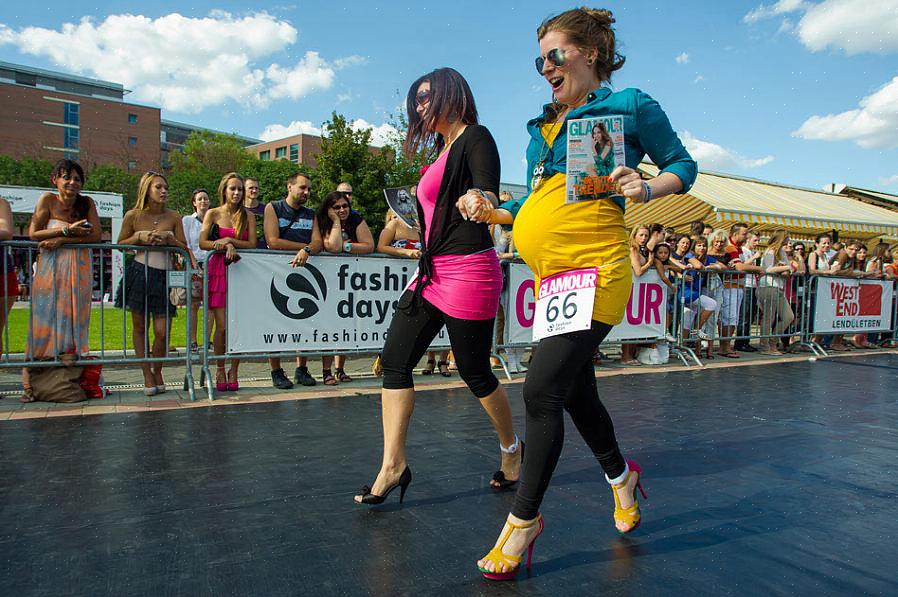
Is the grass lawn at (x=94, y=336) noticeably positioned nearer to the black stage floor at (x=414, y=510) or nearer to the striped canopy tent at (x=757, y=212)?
the black stage floor at (x=414, y=510)

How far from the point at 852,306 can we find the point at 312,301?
1004 centimetres

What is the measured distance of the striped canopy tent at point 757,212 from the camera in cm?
1794

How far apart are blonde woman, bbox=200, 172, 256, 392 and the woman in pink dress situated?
367 centimetres

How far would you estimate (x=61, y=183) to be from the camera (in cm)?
549

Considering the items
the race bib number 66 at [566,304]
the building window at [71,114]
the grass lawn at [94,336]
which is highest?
the building window at [71,114]

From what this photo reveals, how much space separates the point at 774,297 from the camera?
10609mm

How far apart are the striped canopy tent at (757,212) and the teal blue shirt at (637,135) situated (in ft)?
47.1

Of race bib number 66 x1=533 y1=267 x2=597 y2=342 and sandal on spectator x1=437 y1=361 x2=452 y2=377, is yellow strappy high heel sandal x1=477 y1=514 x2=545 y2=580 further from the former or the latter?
sandal on spectator x1=437 y1=361 x2=452 y2=377

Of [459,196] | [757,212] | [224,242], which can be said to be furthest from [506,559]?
[757,212]

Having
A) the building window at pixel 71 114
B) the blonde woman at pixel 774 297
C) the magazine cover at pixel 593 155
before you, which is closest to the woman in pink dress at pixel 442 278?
the magazine cover at pixel 593 155

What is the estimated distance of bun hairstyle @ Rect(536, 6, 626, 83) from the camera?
2363 millimetres

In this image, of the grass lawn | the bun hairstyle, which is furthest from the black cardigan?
the grass lawn

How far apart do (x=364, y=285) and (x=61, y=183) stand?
2814 mm

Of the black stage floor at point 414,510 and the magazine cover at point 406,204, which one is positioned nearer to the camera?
the black stage floor at point 414,510
